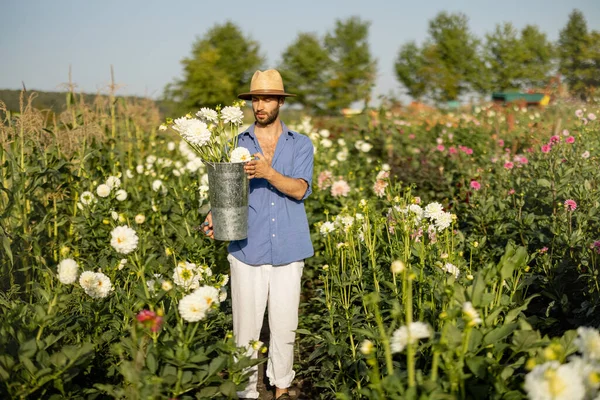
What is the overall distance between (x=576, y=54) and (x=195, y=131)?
4501cm

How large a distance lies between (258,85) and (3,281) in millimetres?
2207

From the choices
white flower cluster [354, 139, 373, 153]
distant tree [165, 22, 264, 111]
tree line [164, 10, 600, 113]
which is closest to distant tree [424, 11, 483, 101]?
→ tree line [164, 10, 600, 113]

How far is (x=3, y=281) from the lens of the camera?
12.2 ft

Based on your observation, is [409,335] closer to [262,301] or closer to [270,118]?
[262,301]

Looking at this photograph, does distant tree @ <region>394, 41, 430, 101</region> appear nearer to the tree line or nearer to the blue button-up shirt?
the tree line

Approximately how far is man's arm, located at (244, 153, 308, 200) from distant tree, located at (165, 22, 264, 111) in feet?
88.0

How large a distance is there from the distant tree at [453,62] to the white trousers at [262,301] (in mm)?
39539

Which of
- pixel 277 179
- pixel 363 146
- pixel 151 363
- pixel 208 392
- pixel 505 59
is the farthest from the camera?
pixel 505 59

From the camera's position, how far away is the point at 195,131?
254 centimetres

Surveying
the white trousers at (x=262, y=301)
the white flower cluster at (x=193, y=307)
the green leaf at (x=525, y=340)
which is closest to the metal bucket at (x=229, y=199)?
the white trousers at (x=262, y=301)

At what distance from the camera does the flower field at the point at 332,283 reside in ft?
6.27

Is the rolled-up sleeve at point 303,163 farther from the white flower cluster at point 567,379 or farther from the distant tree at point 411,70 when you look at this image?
the distant tree at point 411,70

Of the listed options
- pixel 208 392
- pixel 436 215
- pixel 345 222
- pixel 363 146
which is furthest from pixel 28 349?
pixel 363 146

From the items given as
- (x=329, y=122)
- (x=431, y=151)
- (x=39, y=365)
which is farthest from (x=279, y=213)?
(x=329, y=122)
